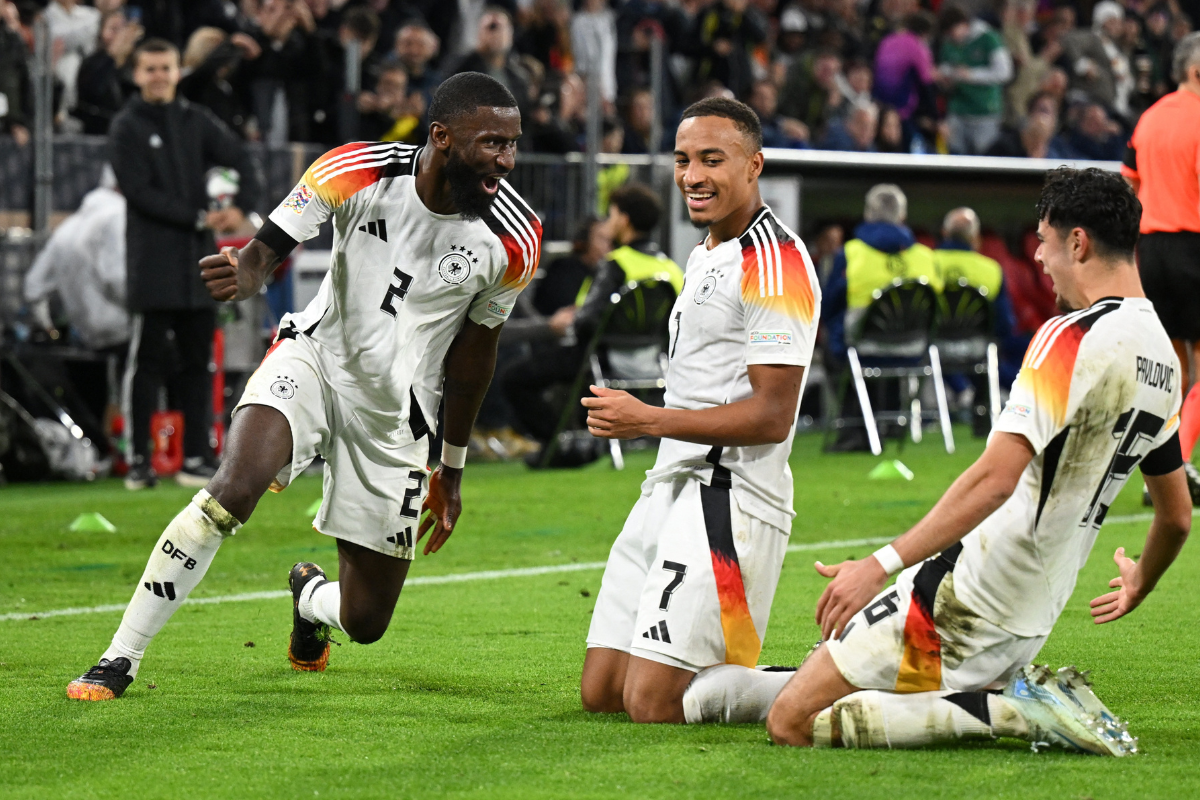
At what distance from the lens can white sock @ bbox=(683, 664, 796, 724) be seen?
184 inches

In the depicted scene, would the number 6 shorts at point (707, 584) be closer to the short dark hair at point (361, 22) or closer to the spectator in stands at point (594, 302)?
the spectator in stands at point (594, 302)

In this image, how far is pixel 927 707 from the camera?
13.8ft

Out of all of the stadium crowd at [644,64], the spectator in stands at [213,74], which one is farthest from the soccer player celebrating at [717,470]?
the stadium crowd at [644,64]

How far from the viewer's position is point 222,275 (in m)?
4.94

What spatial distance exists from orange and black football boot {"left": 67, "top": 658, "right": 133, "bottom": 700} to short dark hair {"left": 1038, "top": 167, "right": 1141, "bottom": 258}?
292cm

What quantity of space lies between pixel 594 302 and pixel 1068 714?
7.82m

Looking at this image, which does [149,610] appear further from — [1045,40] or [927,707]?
[1045,40]

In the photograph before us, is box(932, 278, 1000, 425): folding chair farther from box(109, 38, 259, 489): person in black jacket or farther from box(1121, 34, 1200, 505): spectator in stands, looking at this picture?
box(109, 38, 259, 489): person in black jacket

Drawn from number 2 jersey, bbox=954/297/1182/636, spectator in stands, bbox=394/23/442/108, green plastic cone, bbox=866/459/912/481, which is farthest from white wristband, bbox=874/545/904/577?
spectator in stands, bbox=394/23/442/108

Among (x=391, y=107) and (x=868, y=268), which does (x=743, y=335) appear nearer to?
(x=868, y=268)

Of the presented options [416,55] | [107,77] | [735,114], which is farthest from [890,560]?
[416,55]

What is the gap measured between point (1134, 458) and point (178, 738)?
8.40ft

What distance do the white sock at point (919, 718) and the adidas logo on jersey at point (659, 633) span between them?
63cm

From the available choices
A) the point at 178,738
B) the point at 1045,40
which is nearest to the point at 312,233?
the point at 178,738
